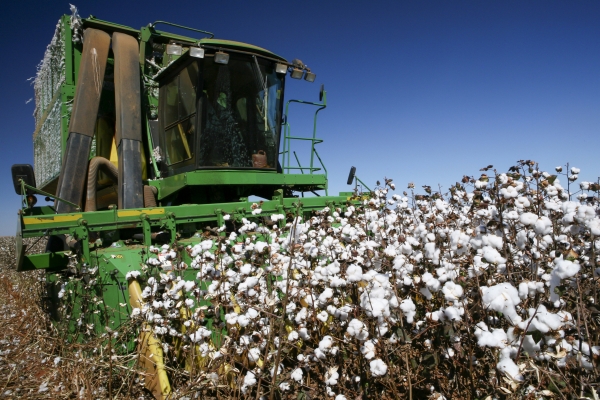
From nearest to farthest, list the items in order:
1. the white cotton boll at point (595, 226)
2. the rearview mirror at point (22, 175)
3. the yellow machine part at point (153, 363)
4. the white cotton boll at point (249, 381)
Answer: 1. the white cotton boll at point (595, 226)
2. the white cotton boll at point (249, 381)
3. the yellow machine part at point (153, 363)
4. the rearview mirror at point (22, 175)

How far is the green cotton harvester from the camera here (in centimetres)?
405

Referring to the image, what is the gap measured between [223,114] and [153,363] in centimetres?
380

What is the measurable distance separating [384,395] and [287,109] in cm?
503

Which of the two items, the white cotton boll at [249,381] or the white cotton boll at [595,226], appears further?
the white cotton boll at [249,381]

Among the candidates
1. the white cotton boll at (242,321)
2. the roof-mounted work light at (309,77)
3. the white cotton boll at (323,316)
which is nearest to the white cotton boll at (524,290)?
the white cotton boll at (323,316)

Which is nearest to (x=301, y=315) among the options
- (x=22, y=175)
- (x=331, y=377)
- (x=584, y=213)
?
(x=331, y=377)

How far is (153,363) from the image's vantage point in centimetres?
308

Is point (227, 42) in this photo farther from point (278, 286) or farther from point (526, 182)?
point (526, 182)

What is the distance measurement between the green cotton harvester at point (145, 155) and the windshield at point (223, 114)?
2 centimetres

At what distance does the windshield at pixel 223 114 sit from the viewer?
585 cm

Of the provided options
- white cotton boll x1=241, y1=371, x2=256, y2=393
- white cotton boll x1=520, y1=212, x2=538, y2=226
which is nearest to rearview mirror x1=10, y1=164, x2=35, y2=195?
white cotton boll x1=241, y1=371, x2=256, y2=393

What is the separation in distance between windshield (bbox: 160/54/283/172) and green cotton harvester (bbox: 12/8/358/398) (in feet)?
0.05

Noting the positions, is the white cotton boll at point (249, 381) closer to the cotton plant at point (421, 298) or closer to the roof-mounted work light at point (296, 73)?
the cotton plant at point (421, 298)

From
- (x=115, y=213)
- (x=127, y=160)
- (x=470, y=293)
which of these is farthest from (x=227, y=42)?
(x=470, y=293)
